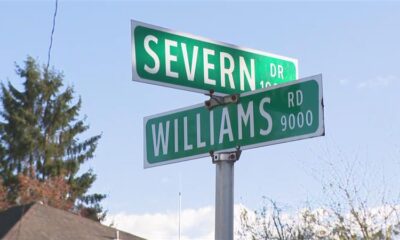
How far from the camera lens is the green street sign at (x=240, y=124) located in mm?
4727

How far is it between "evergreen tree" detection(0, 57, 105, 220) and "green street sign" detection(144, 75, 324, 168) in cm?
3975

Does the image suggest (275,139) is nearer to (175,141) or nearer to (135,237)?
(175,141)

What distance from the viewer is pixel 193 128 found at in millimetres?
5090

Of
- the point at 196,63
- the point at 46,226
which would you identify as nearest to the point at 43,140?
the point at 46,226

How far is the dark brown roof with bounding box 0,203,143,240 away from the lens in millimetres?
22112

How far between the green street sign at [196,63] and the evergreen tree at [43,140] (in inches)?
1570

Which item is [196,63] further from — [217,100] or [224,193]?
[224,193]

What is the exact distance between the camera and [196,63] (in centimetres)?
501

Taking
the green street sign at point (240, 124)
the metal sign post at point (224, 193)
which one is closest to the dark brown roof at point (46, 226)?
the green street sign at point (240, 124)

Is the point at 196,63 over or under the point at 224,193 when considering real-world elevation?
over

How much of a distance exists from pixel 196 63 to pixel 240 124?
1.34 ft

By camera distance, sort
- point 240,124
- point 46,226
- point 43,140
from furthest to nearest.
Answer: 1. point 43,140
2. point 46,226
3. point 240,124

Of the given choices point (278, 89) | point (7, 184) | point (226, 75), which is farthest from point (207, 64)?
point (7, 184)

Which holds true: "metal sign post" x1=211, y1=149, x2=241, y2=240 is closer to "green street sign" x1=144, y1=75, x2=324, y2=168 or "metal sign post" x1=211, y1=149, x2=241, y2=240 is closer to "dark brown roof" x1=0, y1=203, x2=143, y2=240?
"green street sign" x1=144, y1=75, x2=324, y2=168
